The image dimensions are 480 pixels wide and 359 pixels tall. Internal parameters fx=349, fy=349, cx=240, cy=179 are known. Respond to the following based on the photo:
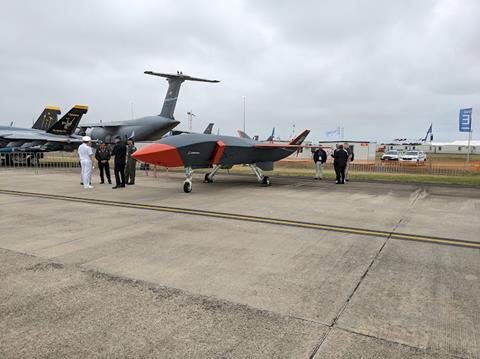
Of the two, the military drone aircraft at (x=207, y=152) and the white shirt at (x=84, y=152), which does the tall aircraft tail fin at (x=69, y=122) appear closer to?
the white shirt at (x=84, y=152)

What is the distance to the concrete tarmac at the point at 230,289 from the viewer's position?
106 inches

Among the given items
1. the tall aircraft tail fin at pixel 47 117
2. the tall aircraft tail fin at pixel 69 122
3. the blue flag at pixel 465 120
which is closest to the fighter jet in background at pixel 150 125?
the tall aircraft tail fin at pixel 69 122

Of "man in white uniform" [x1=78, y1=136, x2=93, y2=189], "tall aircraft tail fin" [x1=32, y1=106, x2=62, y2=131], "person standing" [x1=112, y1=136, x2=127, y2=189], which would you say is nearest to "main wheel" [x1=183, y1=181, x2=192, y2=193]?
"person standing" [x1=112, y1=136, x2=127, y2=189]

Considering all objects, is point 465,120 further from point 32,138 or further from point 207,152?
point 32,138

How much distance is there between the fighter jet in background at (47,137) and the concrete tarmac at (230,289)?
2039 centimetres

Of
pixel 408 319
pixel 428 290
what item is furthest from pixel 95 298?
pixel 428 290

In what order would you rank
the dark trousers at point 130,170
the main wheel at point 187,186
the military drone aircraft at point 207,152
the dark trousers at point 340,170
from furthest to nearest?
the dark trousers at point 340,170, the dark trousers at point 130,170, the main wheel at point 187,186, the military drone aircraft at point 207,152

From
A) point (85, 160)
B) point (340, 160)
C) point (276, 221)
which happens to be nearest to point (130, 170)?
point (85, 160)

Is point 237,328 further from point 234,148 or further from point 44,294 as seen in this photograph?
point 234,148

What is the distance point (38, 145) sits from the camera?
86.0 ft

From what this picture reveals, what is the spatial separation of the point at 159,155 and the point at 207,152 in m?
1.96

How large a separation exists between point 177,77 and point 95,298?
25095 millimetres

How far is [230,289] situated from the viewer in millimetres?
3701

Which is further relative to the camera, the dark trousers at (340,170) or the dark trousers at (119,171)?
the dark trousers at (340,170)
